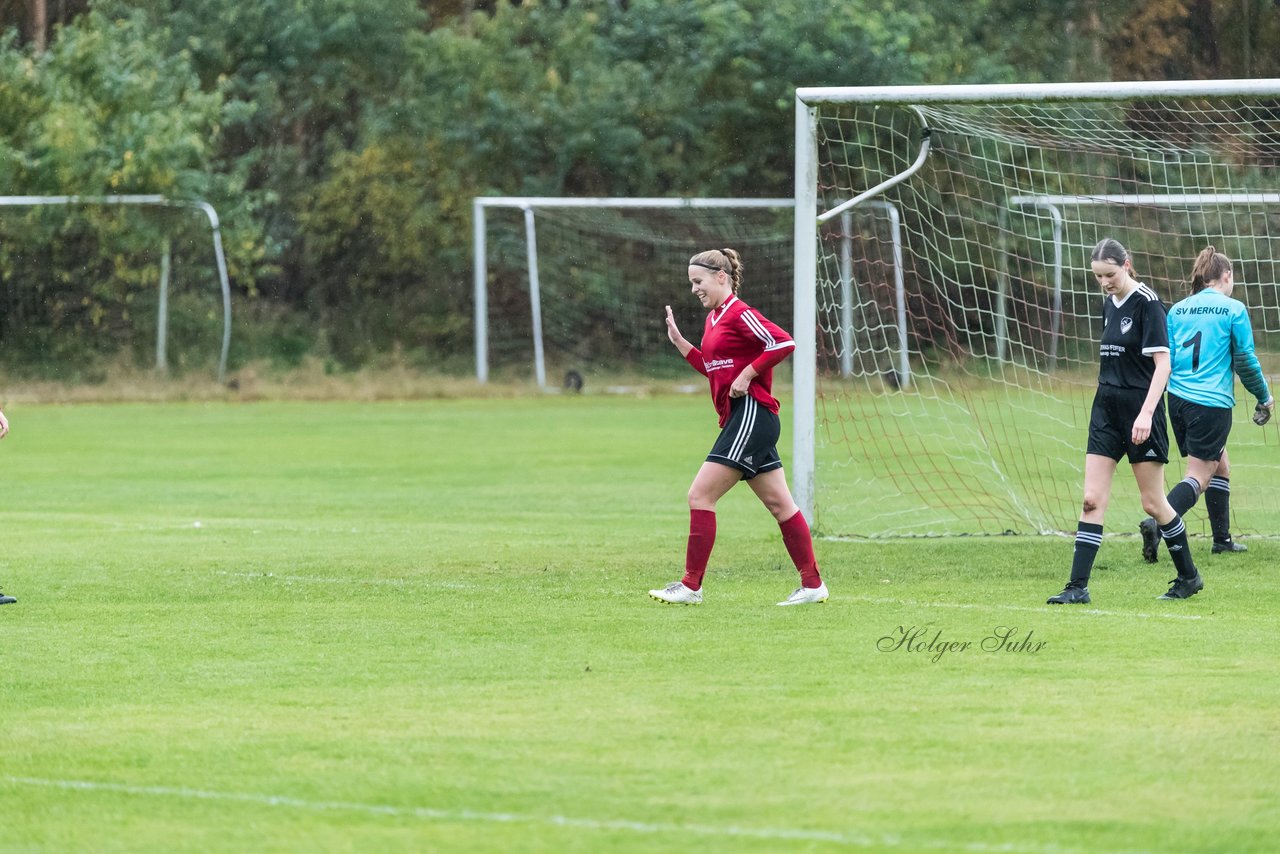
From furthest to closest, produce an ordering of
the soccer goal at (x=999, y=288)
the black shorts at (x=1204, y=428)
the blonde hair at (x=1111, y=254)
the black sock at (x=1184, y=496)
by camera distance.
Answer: the soccer goal at (x=999, y=288)
the black shorts at (x=1204, y=428)
the black sock at (x=1184, y=496)
the blonde hair at (x=1111, y=254)

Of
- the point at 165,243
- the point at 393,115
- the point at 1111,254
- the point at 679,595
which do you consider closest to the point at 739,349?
the point at 679,595

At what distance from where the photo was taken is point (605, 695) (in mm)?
7094

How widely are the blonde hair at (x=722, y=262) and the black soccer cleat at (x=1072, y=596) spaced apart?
236 cm

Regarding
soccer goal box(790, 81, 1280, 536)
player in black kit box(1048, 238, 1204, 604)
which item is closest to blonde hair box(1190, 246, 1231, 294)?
soccer goal box(790, 81, 1280, 536)

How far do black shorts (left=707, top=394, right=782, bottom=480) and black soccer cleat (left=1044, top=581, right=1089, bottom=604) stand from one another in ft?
5.41

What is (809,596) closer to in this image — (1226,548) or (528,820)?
(1226,548)

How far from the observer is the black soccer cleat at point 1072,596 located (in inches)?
374

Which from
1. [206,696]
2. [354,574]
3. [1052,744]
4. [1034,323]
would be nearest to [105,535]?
[354,574]

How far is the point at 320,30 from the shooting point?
40125mm

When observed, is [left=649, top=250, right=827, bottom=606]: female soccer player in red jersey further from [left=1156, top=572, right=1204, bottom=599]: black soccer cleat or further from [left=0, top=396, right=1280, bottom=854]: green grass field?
[left=1156, top=572, right=1204, bottom=599]: black soccer cleat

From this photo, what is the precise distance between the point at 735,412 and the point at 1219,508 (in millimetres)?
4164

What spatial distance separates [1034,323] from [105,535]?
52.2 feet

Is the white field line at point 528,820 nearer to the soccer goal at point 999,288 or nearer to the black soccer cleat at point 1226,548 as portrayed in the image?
the soccer goal at point 999,288

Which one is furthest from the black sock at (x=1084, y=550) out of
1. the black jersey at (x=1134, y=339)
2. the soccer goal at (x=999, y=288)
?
the soccer goal at (x=999, y=288)
